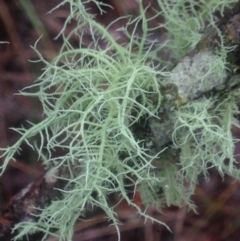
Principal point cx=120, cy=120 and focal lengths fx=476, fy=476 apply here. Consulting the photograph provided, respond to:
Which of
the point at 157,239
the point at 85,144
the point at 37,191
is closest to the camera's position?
the point at 85,144

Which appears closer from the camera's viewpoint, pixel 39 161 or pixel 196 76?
pixel 196 76

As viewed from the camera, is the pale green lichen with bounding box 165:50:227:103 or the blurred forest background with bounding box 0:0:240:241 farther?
the blurred forest background with bounding box 0:0:240:241

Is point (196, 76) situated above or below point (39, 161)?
above

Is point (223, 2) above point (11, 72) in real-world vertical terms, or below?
above

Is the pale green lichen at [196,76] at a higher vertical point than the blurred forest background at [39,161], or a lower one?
higher

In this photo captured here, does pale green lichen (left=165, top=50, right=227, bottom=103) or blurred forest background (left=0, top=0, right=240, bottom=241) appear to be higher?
pale green lichen (left=165, top=50, right=227, bottom=103)

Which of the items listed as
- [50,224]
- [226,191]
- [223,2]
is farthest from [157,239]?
[223,2]

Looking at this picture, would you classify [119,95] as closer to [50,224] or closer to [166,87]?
[166,87]

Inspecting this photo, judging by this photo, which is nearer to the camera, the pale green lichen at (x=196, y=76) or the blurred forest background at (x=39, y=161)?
the pale green lichen at (x=196, y=76)
